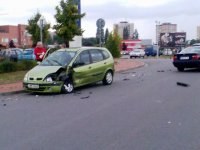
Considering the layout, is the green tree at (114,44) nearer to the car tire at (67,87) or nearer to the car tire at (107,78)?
the car tire at (107,78)

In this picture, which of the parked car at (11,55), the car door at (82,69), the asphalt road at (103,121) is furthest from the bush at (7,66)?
the asphalt road at (103,121)

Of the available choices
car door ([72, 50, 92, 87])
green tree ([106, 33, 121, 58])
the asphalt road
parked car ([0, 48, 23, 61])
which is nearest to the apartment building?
green tree ([106, 33, 121, 58])

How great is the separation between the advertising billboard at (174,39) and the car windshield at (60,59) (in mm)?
56449

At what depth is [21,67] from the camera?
21.5 meters

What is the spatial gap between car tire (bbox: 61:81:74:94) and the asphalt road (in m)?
0.32

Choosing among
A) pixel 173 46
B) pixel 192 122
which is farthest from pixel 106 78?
pixel 173 46

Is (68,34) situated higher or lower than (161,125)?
higher

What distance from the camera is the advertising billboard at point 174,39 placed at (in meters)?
68.7

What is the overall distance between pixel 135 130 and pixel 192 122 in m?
1.42

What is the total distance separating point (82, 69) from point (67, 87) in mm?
1040

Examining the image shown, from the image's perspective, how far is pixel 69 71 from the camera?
13359 millimetres

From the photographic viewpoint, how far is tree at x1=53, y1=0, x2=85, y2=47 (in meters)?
26.3

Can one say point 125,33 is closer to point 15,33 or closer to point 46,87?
point 15,33

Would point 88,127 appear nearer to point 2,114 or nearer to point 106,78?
point 2,114
